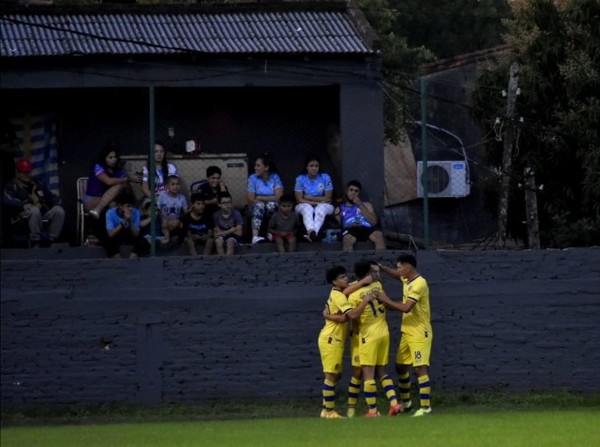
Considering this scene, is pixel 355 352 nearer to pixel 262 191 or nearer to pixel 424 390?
pixel 424 390

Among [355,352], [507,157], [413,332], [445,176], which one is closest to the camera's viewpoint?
[355,352]

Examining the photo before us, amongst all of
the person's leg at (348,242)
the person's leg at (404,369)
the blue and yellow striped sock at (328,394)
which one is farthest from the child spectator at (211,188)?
the person's leg at (404,369)

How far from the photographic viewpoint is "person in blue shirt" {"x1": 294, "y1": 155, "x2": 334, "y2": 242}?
67.7 feet

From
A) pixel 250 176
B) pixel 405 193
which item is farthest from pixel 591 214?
pixel 405 193

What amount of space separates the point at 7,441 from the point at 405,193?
16430 mm

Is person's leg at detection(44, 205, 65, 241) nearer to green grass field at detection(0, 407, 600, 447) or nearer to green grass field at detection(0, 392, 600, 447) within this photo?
green grass field at detection(0, 392, 600, 447)

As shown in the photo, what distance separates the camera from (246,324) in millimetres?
19719

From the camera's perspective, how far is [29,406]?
63.9 ft

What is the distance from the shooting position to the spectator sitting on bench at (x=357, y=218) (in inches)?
810

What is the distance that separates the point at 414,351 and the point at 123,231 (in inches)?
181

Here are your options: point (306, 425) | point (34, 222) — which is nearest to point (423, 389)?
point (306, 425)

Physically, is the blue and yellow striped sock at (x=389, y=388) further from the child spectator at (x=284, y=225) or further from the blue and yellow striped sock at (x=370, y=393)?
the child spectator at (x=284, y=225)

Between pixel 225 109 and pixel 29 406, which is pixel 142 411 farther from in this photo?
pixel 225 109

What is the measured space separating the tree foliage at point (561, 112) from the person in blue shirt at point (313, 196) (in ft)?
12.6
